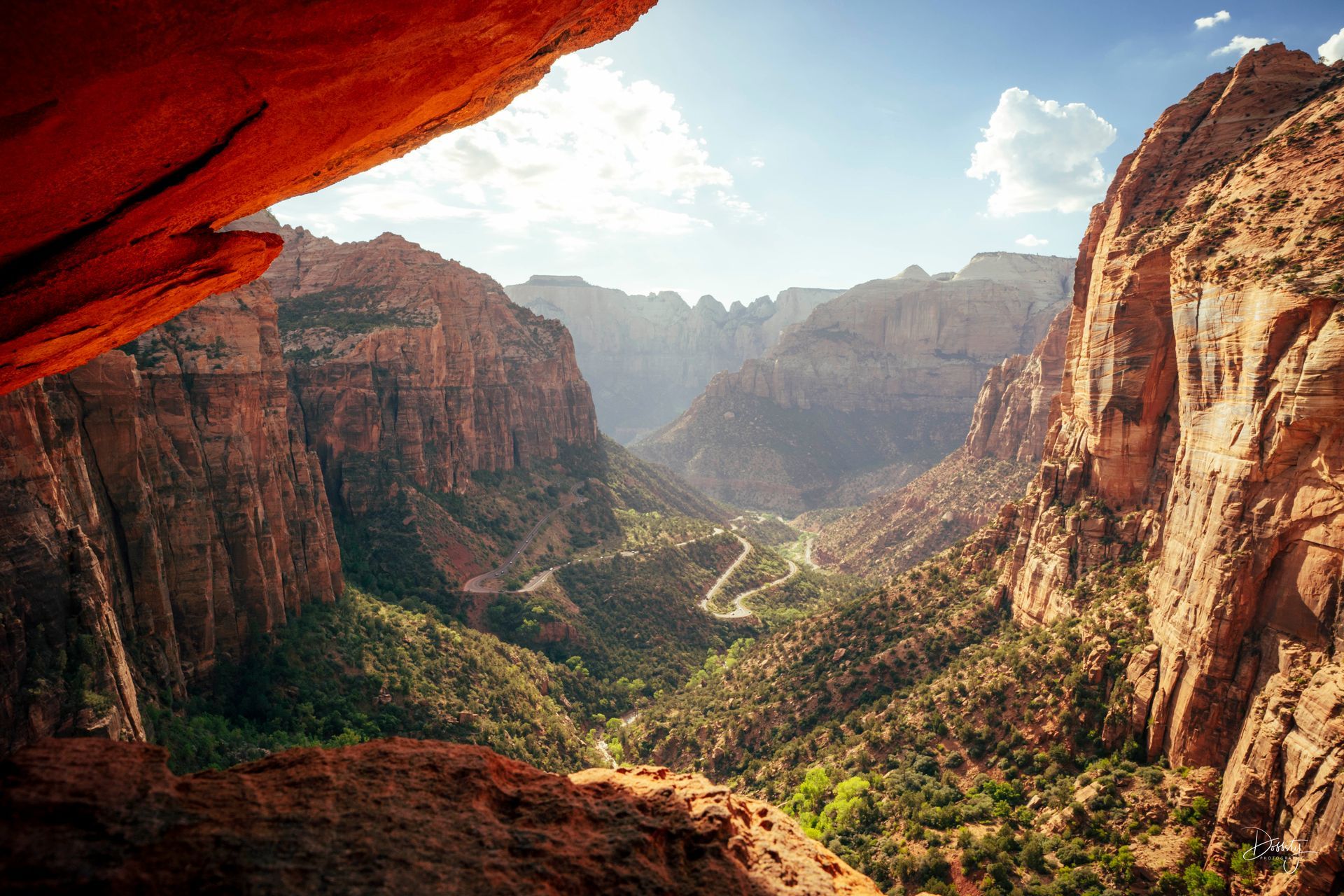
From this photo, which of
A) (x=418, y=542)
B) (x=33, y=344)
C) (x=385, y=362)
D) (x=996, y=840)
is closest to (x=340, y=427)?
(x=385, y=362)

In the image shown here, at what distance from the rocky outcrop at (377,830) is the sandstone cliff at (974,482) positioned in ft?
301

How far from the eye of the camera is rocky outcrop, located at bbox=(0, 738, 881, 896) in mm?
6551

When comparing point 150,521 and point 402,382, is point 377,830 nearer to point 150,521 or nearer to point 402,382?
point 150,521

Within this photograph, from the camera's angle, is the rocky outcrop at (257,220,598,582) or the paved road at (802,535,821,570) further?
the paved road at (802,535,821,570)

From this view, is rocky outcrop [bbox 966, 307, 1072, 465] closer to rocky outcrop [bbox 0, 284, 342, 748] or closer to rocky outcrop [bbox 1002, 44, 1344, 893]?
rocky outcrop [bbox 1002, 44, 1344, 893]

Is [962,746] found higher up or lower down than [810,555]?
higher up

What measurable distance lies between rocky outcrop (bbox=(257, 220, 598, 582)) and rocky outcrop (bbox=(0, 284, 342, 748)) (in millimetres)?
17375

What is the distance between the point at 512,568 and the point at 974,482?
250 feet

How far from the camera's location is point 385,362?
7631cm

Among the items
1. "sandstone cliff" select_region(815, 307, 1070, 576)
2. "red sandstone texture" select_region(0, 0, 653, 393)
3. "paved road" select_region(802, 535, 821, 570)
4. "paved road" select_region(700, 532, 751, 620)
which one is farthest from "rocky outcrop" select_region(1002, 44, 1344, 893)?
"paved road" select_region(802, 535, 821, 570)

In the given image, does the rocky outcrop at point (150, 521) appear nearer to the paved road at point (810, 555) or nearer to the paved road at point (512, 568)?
the paved road at point (512, 568)

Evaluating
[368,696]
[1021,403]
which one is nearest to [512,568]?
[368,696]

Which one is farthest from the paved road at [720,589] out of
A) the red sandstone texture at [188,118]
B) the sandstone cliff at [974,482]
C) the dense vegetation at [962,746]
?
the red sandstone texture at [188,118]

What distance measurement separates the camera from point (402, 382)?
253ft
